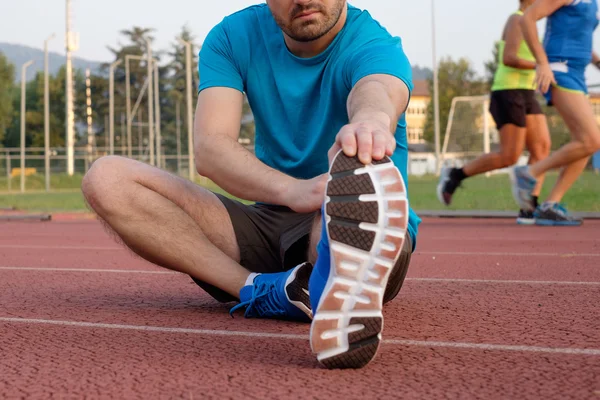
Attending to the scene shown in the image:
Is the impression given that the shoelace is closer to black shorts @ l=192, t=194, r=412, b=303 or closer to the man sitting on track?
the man sitting on track

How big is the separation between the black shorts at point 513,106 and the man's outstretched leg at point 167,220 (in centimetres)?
636

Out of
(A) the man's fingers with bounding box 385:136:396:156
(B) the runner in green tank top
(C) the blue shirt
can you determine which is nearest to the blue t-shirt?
(A) the man's fingers with bounding box 385:136:396:156

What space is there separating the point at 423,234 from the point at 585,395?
7.03 meters

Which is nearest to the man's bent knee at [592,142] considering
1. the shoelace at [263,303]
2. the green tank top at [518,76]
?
the green tank top at [518,76]

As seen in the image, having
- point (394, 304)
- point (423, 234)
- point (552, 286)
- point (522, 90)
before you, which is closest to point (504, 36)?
point (522, 90)

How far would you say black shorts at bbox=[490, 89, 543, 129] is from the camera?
31.6 feet

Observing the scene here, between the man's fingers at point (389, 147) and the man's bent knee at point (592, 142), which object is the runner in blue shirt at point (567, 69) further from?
the man's fingers at point (389, 147)

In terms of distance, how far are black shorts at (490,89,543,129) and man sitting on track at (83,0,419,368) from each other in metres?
6.14

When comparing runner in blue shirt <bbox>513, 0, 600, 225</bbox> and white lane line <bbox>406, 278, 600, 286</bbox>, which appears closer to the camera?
white lane line <bbox>406, 278, 600, 286</bbox>

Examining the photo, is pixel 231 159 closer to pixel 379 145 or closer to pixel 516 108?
pixel 379 145

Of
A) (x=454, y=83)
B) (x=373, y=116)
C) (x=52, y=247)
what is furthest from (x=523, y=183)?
(x=454, y=83)

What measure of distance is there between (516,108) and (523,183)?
76cm

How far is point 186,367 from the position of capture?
8.68 ft

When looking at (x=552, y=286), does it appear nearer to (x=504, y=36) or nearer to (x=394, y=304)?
(x=394, y=304)
